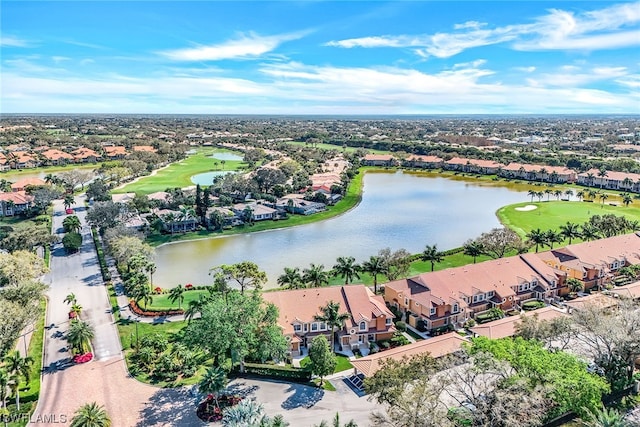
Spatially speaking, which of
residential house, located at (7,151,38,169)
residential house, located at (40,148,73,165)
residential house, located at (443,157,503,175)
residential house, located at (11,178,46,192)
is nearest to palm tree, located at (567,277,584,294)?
residential house, located at (443,157,503,175)

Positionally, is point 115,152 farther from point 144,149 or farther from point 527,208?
point 527,208

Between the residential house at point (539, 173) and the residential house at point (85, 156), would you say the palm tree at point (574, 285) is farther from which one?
the residential house at point (85, 156)

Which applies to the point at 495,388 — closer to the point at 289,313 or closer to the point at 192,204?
the point at 289,313

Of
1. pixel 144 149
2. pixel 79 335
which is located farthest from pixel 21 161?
pixel 79 335

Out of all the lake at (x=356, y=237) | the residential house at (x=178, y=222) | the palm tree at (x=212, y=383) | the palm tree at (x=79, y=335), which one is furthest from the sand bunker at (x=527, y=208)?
the palm tree at (x=79, y=335)

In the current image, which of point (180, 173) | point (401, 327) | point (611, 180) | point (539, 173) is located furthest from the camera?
point (180, 173)
